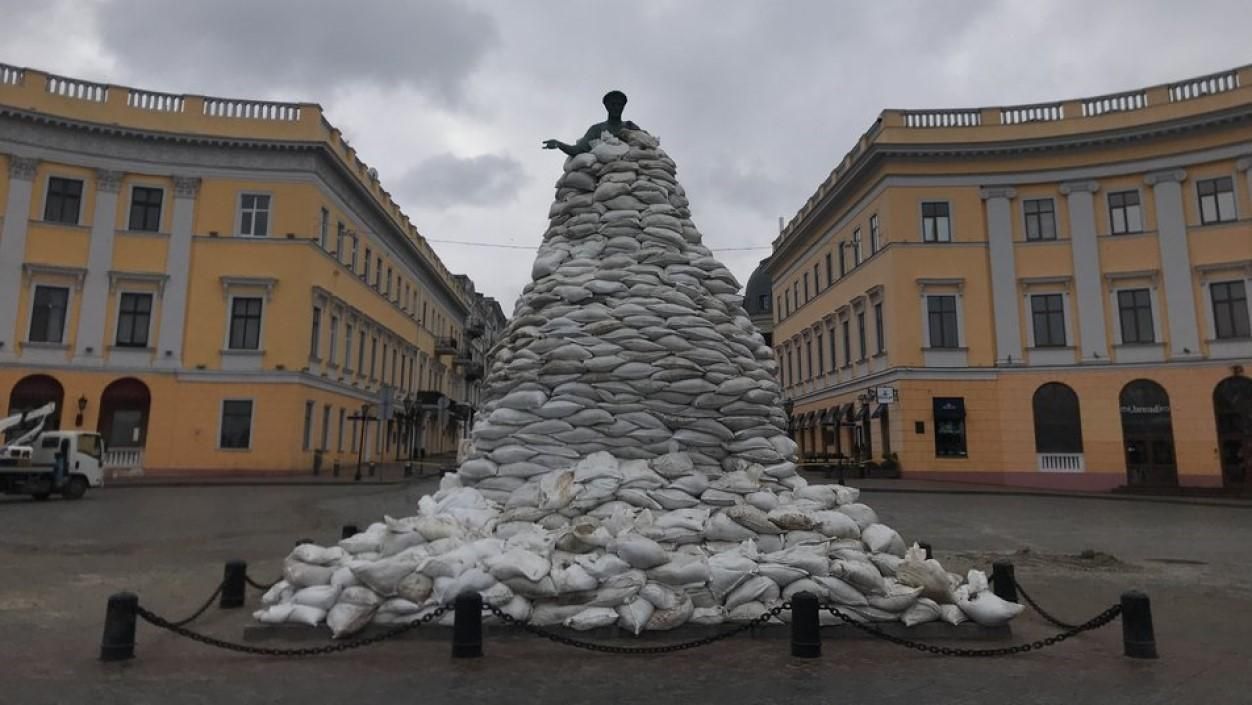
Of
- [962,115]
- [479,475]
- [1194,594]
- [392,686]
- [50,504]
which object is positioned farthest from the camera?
[962,115]

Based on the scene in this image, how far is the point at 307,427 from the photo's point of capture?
27.7 metres

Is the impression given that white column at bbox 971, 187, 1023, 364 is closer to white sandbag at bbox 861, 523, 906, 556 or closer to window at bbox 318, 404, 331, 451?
window at bbox 318, 404, 331, 451

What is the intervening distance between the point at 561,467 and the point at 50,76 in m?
28.1

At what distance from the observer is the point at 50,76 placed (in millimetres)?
25797

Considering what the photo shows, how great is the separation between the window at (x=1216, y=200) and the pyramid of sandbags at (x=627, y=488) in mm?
24111

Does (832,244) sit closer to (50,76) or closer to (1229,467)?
(1229,467)

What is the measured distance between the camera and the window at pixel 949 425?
2617 centimetres

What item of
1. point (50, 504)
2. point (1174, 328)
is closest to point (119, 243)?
point (50, 504)

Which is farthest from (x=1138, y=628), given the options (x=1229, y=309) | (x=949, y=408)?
(x=1229, y=309)

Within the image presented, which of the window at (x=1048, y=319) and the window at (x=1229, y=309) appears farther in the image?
the window at (x=1048, y=319)

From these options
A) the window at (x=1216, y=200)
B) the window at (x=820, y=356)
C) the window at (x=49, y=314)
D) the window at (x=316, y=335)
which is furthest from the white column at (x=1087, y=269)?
the window at (x=49, y=314)

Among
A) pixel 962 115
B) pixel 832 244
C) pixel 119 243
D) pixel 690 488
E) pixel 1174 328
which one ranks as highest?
pixel 962 115

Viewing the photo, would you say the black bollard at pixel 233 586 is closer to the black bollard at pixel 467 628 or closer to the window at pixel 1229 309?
the black bollard at pixel 467 628

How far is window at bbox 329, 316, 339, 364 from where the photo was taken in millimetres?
30297
